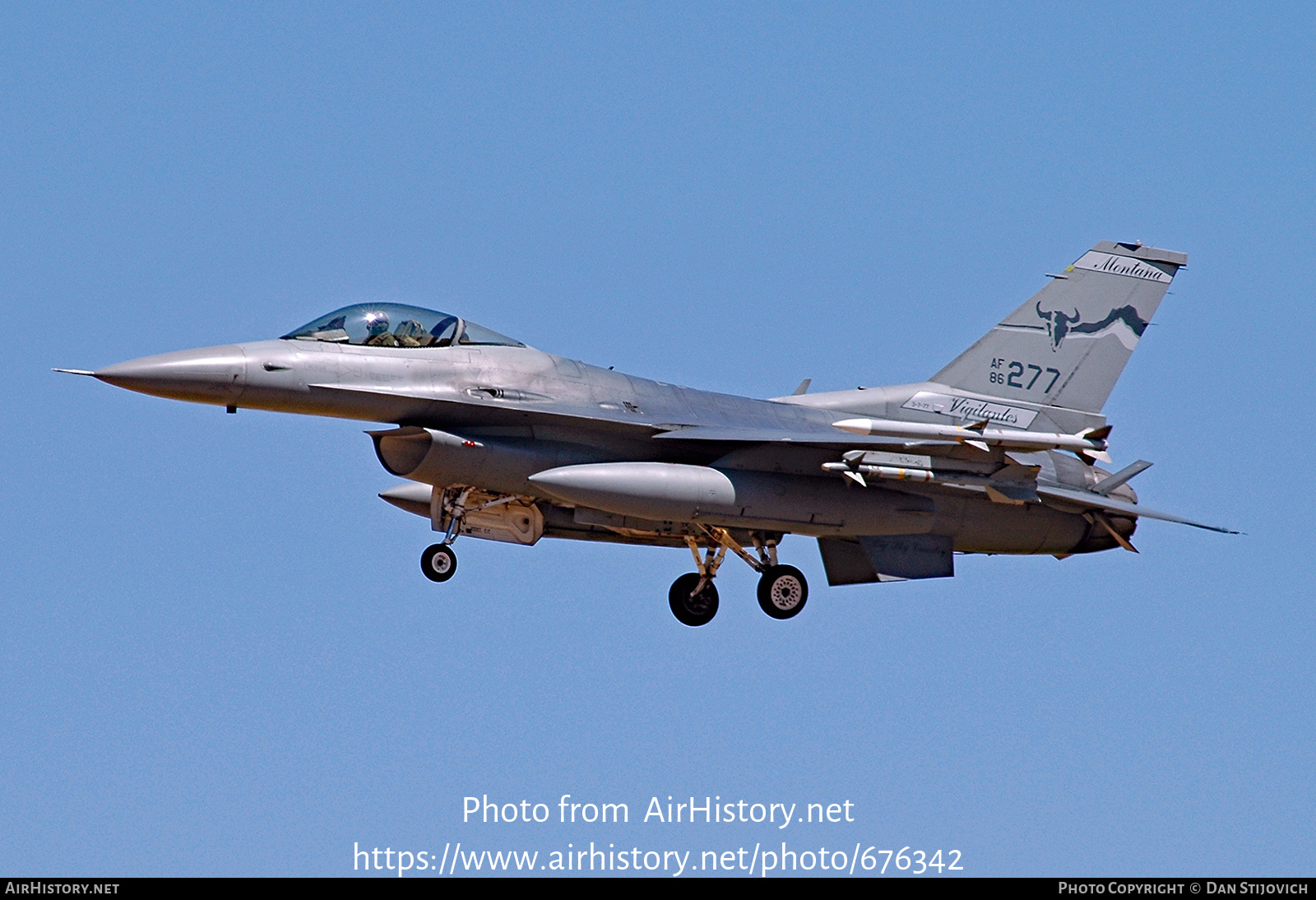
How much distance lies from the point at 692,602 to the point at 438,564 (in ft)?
9.44

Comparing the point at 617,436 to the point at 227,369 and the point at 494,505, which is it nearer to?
the point at 494,505

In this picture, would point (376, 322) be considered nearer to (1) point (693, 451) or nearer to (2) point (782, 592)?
(1) point (693, 451)

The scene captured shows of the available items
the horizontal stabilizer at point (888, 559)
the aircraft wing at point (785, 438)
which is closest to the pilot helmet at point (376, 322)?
the aircraft wing at point (785, 438)

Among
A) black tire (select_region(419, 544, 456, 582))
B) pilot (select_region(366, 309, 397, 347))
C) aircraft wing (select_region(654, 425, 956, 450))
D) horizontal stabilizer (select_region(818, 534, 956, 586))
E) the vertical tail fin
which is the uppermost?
the vertical tail fin

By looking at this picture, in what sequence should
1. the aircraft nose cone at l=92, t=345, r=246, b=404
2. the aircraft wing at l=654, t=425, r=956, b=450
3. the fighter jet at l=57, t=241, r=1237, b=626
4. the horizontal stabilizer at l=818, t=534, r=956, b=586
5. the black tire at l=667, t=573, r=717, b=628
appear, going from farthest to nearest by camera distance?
the black tire at l=667, t=573, r=717, b=628 → the horizontal stabilizer at l=818, t=534, r=956, b=586 → the aircraft wing at l=654, t=425, r=956, b=450 → the fighter jet at l=57, t=241, r=1237, b=626 → the aircraft nose cone at l=92, t=345, r=246, b=404

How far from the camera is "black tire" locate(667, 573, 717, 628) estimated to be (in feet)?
61.6

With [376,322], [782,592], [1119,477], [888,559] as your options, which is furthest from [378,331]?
[1119,477]

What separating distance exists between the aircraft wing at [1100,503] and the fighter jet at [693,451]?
0.03 metres

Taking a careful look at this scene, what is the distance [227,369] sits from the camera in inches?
630

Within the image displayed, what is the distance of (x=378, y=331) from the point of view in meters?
16.8

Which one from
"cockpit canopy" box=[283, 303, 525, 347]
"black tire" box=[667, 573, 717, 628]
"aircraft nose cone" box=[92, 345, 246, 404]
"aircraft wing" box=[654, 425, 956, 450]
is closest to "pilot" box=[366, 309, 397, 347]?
"cockpit canopy" box=[283, 303, 525, 347]

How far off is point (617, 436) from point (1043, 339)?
5624mm

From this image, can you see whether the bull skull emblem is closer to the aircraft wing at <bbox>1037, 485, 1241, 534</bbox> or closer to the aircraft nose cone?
the aircraft wing at <bbox>1037, 485, 1241, 534</bbox>
